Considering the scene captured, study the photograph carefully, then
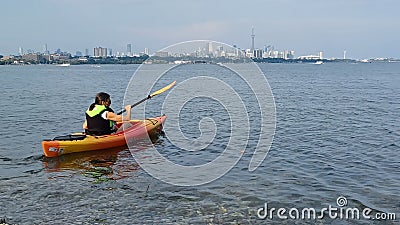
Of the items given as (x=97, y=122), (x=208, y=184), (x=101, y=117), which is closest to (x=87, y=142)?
(x=97, y=122)

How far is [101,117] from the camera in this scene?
46.0ft

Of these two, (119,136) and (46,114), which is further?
(46,114)

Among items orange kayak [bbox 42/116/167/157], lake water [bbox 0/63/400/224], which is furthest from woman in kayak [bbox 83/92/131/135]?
lake water [bbox 0/63/400/224]

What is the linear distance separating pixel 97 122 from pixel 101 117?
321 millimetres

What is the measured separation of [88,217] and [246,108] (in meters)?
20.3

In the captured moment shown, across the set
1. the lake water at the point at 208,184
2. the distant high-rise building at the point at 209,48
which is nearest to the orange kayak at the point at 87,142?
the lake water at the point at 208,184

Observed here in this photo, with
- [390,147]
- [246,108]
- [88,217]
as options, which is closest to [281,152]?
[390,147]

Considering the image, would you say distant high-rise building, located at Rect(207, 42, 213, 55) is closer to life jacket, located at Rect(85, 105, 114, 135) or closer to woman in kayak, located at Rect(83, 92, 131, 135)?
woman in kayak, located at Rect(83, 92, 131, 135)

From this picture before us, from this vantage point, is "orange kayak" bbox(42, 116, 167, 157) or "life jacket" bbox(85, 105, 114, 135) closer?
"orange kayak" bbox(42, 116, 167, 157)

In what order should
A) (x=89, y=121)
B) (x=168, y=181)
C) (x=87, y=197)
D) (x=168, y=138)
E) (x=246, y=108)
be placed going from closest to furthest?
1. (x=87, y=197)
2. (x=168, y=181)
3. (x=89, y=121)
4. (x=168, y=138)
5. (x=246, y=108)

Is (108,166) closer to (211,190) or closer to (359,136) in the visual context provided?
(211,190)

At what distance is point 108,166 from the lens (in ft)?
42.8

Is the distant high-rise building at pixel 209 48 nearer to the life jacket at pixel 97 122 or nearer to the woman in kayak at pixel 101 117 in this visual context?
the woman in kayak at pixel 101 117

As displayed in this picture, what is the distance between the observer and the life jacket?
1381 centimetres
